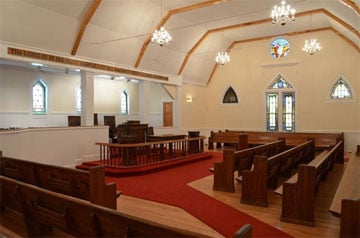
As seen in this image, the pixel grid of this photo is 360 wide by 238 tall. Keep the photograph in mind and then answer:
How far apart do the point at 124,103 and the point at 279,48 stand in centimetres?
734

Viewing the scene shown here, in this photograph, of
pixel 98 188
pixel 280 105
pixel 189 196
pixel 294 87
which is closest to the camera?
pixel 98 188

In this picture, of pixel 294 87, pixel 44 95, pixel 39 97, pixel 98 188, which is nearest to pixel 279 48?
pixel 294 87

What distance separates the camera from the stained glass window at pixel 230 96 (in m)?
12.8

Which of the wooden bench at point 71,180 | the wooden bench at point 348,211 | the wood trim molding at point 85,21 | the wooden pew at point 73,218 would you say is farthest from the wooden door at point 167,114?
the wooden pew at point 73,218

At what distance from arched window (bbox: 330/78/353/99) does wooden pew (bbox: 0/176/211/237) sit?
35.5 feet

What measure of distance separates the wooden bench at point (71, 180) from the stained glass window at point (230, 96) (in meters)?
10.3

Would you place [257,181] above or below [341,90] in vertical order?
below

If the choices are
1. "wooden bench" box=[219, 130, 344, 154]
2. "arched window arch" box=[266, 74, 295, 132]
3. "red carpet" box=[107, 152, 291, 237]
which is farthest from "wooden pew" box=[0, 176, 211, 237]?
"arched window arch" box=[266, 74, 295, 132]

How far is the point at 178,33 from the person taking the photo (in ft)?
31.2

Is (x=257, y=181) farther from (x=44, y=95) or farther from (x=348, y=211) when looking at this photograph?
(x=44, y=95)

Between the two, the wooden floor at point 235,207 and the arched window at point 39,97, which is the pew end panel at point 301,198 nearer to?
the wooden floor at point 235,207

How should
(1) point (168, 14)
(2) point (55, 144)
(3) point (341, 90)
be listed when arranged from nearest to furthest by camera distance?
(2) point (55, 144) → (1) point (168, 14) → (3) point (341, 90)

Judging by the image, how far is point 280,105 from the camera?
11641 millimetres

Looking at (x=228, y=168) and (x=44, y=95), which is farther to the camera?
(x=44, y=95)
